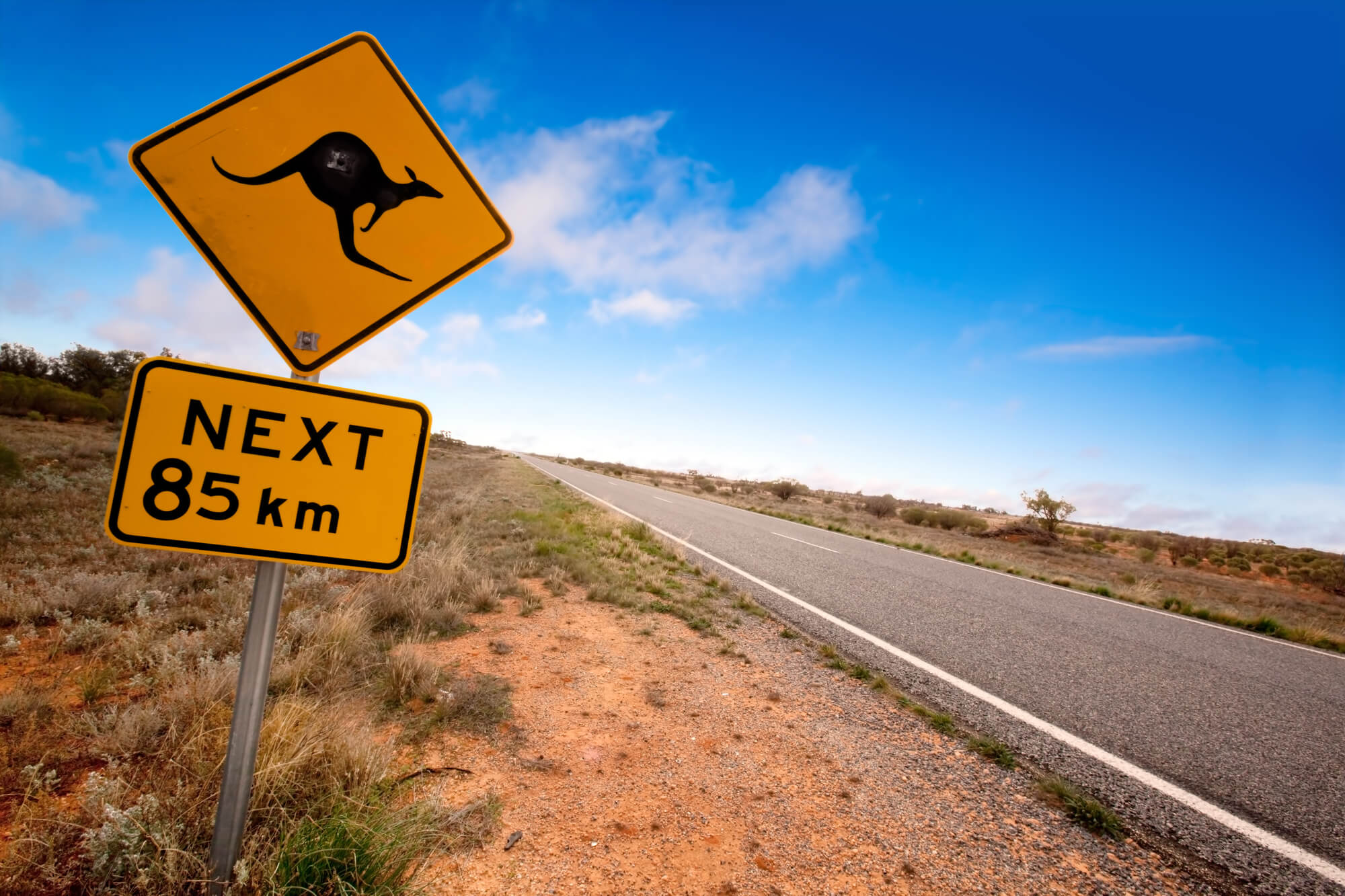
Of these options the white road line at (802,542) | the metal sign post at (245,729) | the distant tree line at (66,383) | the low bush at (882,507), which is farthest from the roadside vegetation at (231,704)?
the low bush at (882,507)

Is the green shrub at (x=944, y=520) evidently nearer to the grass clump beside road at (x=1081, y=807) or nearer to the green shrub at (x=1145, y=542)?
the green shrub at (x=1145, y=542)

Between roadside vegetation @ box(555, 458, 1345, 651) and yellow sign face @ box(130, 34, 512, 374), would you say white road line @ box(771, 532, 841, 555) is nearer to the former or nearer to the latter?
roadside vegetation @ box(555, 458, 1345, 651)

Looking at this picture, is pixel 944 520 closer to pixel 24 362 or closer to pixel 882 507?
pixel 882 507

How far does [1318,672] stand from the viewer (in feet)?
18.6

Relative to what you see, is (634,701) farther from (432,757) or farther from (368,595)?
(368,595)

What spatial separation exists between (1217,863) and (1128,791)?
51 cm

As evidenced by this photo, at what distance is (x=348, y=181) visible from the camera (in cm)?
151

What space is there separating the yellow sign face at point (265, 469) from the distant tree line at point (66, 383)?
91.4 feet

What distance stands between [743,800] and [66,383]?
1892 inches

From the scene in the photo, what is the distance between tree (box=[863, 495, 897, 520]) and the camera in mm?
32750

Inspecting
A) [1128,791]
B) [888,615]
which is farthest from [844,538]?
[1128,791]

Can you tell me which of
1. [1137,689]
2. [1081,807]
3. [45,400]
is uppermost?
[45,400]

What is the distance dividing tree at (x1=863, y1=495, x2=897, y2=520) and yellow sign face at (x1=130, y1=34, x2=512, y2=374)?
3300 cm

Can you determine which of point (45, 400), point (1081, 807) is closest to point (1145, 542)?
point (1081, 807)
